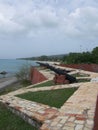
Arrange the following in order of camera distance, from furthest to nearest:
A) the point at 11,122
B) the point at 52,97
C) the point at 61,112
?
the point at 52,97 → the point at 11,122 → the point at 61,112

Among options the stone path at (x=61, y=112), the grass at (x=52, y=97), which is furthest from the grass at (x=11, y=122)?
the grass at (x=52, y=97)

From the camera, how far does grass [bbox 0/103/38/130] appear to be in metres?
8.38

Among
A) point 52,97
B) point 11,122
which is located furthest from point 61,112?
point 52,97

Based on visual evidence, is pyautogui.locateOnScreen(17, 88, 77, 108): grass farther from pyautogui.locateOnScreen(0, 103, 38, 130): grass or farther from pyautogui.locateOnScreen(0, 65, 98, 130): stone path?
pyautogui.locateOnScreen(0, 103, 38, 130): grass

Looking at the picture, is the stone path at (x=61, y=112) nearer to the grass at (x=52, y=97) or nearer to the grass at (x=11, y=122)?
the grass at (x=11, y=122)

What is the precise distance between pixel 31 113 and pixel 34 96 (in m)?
2.90

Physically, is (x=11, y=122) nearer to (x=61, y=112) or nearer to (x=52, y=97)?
(x=61, y=112)

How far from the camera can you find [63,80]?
52.1 ft

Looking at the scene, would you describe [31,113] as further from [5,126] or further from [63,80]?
[63,80]

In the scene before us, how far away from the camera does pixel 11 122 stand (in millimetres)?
8867

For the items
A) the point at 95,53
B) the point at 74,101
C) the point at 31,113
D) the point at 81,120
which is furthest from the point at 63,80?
the point at 95,53

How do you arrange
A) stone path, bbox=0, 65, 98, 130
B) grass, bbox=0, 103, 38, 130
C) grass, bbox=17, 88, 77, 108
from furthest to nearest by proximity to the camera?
1. grass, bbox=17, 88, 77, 108
2. grass, bbox=0, 103, 38, 130
3. stone path, bbox=0, 65, 98, 130

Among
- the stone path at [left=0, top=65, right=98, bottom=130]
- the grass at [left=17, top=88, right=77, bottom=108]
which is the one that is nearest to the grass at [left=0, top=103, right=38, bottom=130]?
the stone path at [left=0, top=65, right=98, bottom=130]

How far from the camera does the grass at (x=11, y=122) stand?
8383mm
